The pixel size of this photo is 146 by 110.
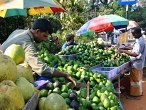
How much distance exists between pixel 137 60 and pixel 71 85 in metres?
4.69

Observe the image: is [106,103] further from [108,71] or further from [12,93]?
[108,71]

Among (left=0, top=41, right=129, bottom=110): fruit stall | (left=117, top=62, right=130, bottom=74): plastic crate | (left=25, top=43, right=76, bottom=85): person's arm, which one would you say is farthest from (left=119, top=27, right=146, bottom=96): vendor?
(left=25, top=43, right=76, bottom=85): person's arm

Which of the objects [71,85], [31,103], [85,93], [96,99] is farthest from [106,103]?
[31,103]

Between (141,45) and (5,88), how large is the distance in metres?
6.33

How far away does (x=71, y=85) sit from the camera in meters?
3.53

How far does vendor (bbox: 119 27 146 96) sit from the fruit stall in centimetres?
28

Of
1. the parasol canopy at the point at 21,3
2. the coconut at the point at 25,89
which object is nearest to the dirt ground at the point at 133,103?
the parasol canopy at the point at 21,3

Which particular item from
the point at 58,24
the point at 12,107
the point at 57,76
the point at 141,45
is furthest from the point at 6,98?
the point at 58,24

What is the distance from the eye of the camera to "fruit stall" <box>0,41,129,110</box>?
199cm

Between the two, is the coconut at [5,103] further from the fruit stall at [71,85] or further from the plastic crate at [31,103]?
the plastic crate at [31,103]

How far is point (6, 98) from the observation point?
1572 millimetres

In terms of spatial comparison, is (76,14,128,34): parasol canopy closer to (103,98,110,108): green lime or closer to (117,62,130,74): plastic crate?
(117,62,130,74): plastic crate

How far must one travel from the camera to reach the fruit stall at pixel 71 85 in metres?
1.99

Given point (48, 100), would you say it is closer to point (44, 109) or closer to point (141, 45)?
point (44, 109)
